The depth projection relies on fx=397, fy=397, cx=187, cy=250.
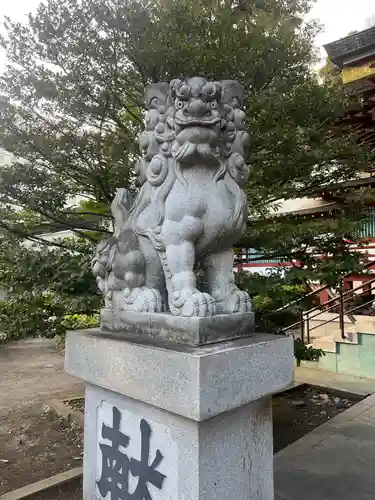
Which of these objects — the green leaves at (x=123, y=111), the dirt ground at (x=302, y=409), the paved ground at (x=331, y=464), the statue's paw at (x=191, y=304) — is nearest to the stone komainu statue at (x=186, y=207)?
the statue's paw at (x=191, y=304)

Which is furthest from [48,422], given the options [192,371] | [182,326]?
[192,371]

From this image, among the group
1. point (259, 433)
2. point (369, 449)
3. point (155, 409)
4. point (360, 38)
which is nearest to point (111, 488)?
point (155, 409)

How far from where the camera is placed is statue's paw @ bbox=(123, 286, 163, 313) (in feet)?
5.93

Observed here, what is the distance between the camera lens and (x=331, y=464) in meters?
2.99

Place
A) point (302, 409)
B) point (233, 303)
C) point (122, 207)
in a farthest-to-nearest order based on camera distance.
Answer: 1. point (302, 409)
2. point (122, 207)
3. point (233, 303)

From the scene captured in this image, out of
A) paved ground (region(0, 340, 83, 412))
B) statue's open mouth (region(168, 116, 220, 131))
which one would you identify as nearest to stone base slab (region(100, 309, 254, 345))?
statue's open mouth (region(168, 116, 220, 131))

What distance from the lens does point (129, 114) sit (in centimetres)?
335

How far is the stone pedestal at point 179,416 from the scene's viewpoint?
4.92 feet

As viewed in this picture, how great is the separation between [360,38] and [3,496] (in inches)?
217

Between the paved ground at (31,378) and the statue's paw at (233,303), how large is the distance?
3953 millimetres

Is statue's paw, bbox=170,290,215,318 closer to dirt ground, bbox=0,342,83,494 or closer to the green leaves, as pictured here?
the green leaves

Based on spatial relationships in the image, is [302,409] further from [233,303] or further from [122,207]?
[122,207]

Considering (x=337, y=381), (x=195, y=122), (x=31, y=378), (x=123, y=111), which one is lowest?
(x=31, y=378)

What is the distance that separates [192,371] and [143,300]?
49 cm
